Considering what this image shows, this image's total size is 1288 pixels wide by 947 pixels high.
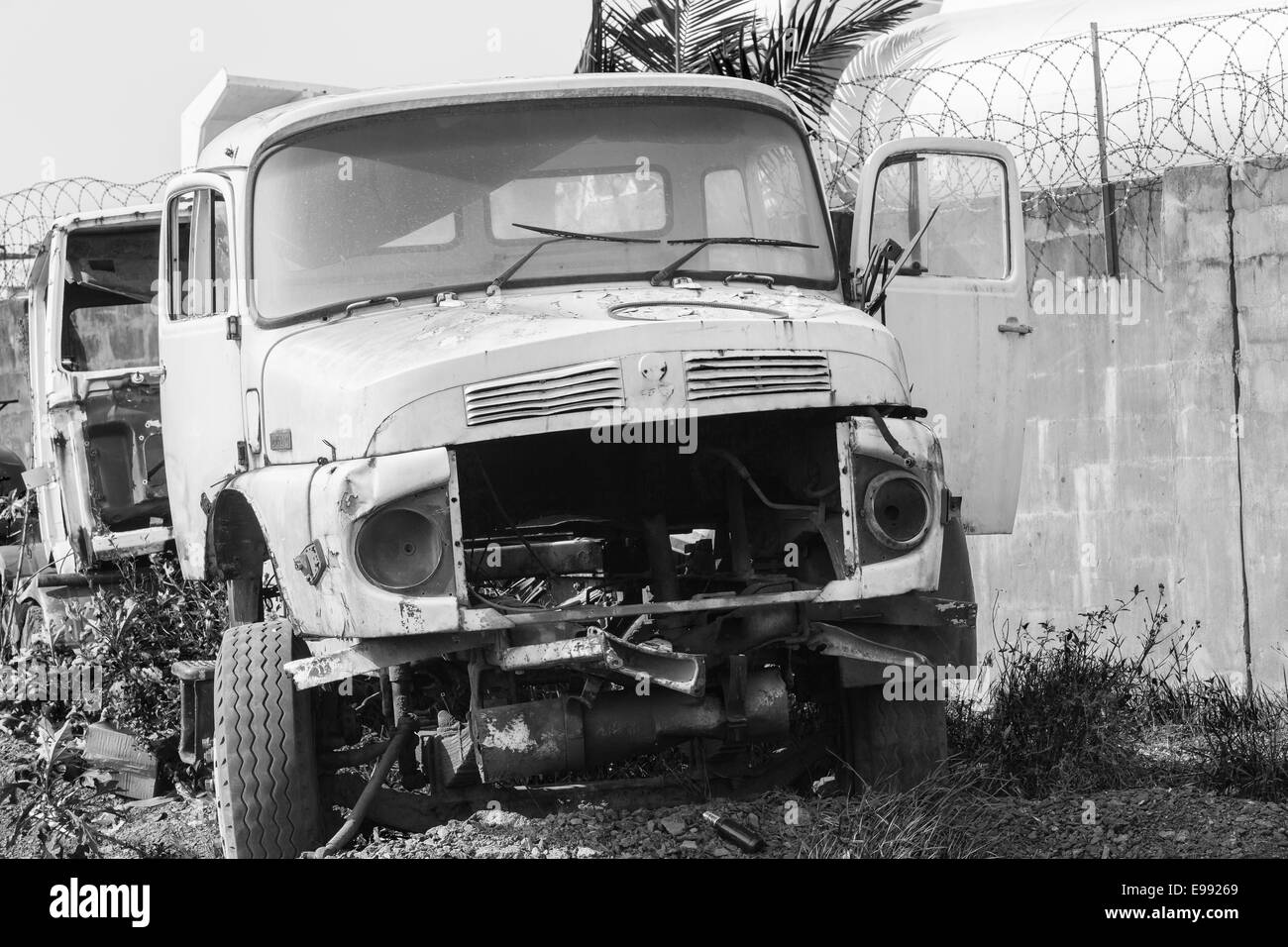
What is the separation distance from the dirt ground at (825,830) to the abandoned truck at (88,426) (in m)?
3.39

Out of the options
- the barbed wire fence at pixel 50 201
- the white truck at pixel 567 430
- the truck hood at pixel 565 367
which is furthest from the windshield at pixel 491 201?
the barbed wire fence at pixel 50 201

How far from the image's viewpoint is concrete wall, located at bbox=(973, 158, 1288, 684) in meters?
7.64

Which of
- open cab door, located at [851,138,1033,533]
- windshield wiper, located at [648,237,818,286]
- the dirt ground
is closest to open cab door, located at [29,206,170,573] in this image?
the dirt ground

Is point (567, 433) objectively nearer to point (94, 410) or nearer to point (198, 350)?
point (198, 350)

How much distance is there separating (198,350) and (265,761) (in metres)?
1.89

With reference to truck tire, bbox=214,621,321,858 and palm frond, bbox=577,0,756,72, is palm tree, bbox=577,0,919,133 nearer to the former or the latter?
palm frond, bbox=577,0,756,72

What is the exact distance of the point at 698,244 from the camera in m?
5.65

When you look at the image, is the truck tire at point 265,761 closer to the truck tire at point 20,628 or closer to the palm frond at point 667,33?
the truck tire at point 20,628

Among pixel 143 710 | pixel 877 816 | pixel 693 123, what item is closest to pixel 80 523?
pixel 143 710

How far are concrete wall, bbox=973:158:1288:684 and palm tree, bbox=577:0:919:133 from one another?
463cm

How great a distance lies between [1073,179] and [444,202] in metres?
5.23

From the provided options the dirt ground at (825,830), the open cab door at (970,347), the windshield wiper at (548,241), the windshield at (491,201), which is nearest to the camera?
the dirt ground at (825,830)

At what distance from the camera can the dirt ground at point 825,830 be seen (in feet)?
16.0

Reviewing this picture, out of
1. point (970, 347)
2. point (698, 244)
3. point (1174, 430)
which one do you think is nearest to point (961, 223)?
point (1174, 430)
